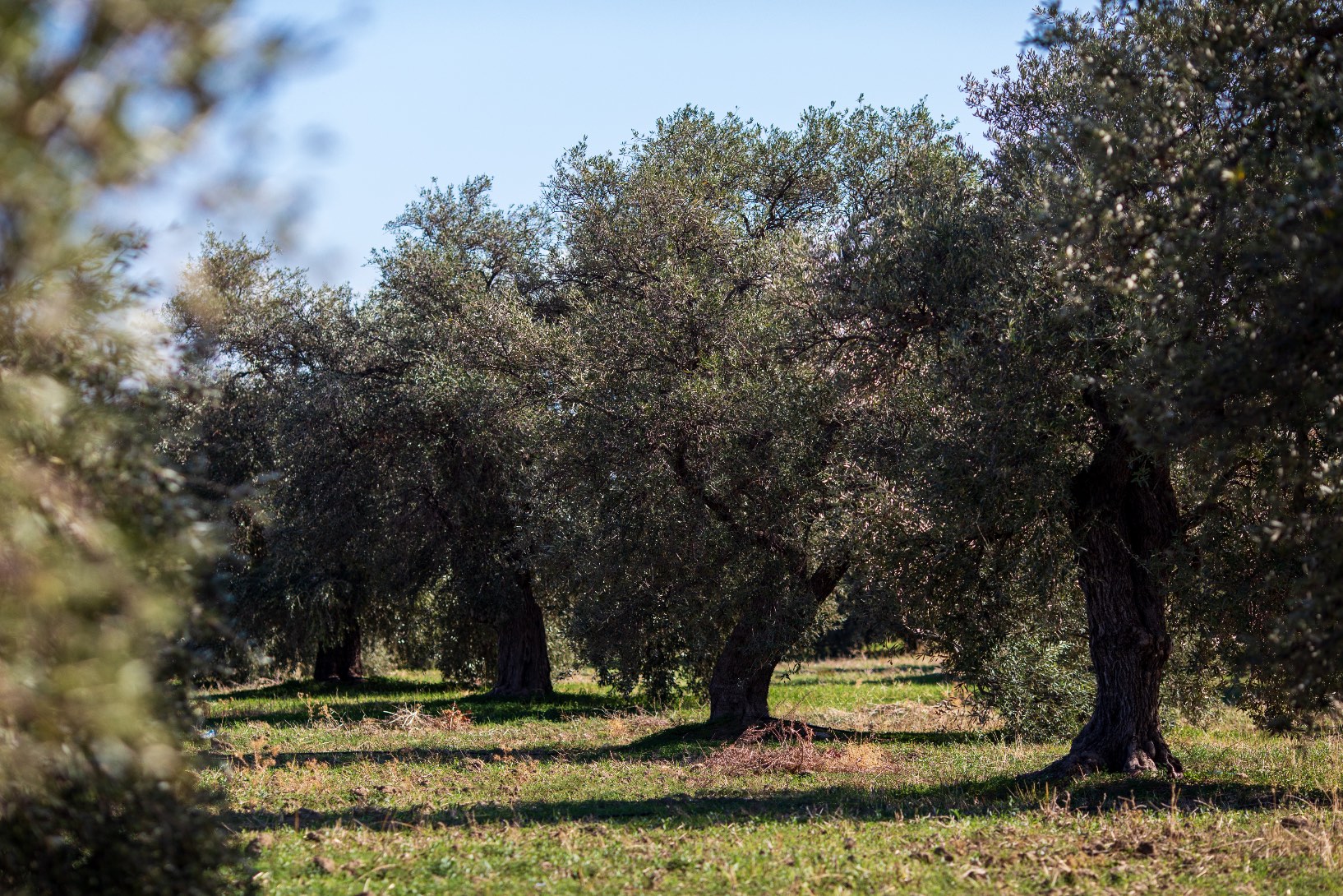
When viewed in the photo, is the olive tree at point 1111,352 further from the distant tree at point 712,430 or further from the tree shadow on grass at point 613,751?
the tree shadow on grass at point 613,751

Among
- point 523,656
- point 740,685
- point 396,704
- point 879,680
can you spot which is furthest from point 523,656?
point 879,680

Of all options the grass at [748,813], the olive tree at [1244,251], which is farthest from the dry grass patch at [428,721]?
the olive tree at [1244,251]

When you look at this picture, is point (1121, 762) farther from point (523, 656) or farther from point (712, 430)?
point (523, 656)

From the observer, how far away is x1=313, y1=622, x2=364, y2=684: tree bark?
33.7 metres

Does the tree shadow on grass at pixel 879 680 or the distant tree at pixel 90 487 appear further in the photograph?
the tree shadow on grass at pixel 879 680

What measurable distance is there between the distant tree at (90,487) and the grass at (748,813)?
1858 millimetres

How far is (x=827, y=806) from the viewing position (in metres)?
12.8

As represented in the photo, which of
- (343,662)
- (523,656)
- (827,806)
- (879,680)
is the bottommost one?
(879,680)

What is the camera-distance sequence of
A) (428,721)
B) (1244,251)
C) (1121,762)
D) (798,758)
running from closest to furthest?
(1244,251) → (1121,762) → (798,758) → (428,721)

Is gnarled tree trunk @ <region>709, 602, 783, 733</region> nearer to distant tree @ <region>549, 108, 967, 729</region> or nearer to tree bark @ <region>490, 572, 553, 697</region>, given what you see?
distant tree @ <region>549, 108, 967, 729</region>

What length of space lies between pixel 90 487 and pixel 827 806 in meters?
9.63

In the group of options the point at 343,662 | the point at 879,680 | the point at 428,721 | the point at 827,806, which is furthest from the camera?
the point at 879,680

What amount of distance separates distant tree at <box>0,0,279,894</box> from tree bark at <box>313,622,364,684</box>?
93.7 feet

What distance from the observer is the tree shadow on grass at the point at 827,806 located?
11758 millimetres
